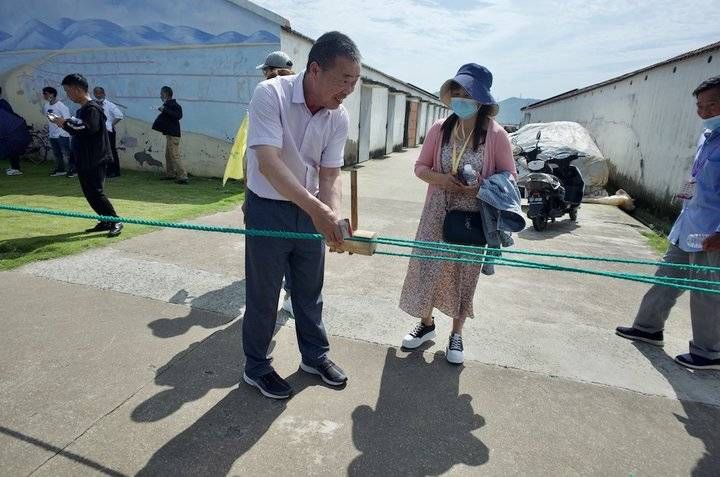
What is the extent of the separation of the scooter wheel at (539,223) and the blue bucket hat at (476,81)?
198 inches

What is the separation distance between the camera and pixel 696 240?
2869 mm

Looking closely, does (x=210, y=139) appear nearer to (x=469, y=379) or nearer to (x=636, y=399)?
(x=469, y=379)

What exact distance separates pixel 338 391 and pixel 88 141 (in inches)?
174

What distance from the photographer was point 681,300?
4297mm

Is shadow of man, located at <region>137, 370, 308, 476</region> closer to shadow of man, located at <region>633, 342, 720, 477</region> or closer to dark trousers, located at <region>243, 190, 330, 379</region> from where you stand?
dark trousers, located at <region>243, 190, 330, 379</region>

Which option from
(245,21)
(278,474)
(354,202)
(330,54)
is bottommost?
(278,474)

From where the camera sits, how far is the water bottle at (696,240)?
2812 mm

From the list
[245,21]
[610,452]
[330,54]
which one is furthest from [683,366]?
[245,21]

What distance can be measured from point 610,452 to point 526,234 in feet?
16.6

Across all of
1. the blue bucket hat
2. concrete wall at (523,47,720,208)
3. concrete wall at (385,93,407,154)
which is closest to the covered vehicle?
concrete wall at (523,47,720,208)

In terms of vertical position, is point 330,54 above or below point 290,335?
above

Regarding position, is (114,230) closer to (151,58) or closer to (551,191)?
(151,58)

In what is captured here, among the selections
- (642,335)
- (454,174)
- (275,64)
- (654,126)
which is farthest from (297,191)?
(654,126)

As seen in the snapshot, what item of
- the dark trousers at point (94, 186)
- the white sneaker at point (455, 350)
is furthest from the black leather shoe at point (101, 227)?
the white sneaker at point (455, 350)
